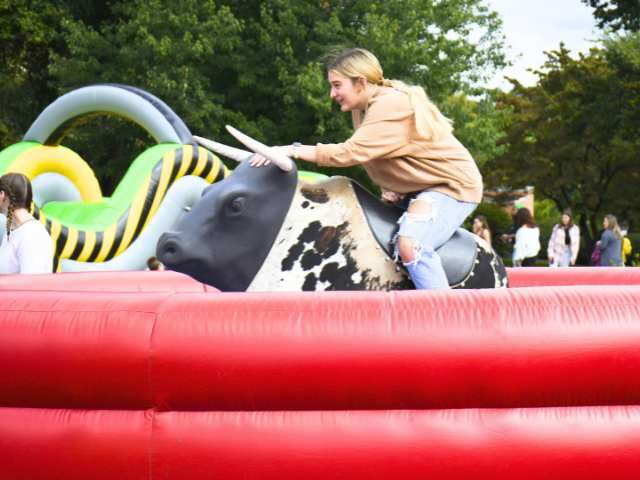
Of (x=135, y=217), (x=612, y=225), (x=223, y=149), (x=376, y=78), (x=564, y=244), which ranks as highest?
(x=376, y=78)

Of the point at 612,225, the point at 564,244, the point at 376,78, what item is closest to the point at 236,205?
the point at 376,78

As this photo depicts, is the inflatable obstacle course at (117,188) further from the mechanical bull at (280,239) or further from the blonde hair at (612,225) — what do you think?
the blonde hair at (612,225)

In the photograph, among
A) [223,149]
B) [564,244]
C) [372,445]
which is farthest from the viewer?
[564,244]

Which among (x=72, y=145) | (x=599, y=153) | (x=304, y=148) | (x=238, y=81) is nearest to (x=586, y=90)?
(x=599, y=153)

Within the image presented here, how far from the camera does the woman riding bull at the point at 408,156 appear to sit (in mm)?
3576

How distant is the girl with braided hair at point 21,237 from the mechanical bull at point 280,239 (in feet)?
5.20

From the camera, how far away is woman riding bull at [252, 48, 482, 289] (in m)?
3.58

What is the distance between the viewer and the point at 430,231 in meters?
3.64

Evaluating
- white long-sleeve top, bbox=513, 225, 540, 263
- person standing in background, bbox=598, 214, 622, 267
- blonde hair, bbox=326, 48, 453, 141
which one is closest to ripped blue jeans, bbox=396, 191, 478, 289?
blonde hair, bbox=326, 48, 453, 141

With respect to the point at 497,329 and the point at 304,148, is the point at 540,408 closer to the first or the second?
the point at 497,329

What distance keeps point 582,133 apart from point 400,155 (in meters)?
24.8

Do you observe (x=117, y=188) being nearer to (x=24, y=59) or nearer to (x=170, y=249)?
(x=170, y=249)

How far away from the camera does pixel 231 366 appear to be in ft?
8.81

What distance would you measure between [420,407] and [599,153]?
2684cm
